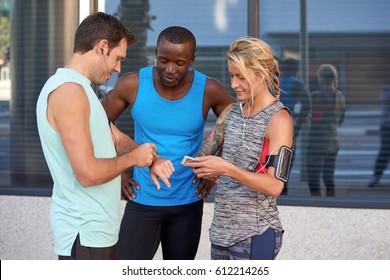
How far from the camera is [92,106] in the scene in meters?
2.85

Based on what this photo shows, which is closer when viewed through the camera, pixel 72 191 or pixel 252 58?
pixel 72 191

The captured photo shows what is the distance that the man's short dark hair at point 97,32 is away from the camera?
9.61 feet

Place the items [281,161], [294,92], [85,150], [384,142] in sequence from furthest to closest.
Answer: [294,92]
[384,142]
[281,161]
[85,150]

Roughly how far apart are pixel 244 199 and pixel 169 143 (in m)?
0.66

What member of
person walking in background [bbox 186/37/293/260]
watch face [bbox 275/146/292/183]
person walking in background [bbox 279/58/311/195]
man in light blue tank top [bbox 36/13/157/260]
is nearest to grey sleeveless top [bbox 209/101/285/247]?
person walking in background [bbox 186/37/293/260]

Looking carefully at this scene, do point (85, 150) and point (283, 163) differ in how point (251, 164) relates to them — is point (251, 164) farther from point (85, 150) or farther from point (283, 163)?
point (85, 150)

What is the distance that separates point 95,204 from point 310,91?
9.38 ft

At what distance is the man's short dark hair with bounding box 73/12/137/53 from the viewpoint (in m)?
2.93

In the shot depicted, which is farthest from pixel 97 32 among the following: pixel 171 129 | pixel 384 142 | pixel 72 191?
pixel 384 142

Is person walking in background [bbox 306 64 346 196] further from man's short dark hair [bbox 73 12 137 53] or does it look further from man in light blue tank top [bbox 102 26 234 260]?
man's short dark hair [bbox 73 12 137 53]

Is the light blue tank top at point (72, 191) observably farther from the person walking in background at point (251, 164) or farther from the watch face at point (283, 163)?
the watch face at point (283, 163)

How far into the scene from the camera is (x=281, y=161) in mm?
3039

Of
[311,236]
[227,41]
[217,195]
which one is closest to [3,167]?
[227,41]

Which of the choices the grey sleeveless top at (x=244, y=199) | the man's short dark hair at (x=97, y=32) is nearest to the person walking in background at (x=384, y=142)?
the grey sleeveless top at (x=244, y=199)
